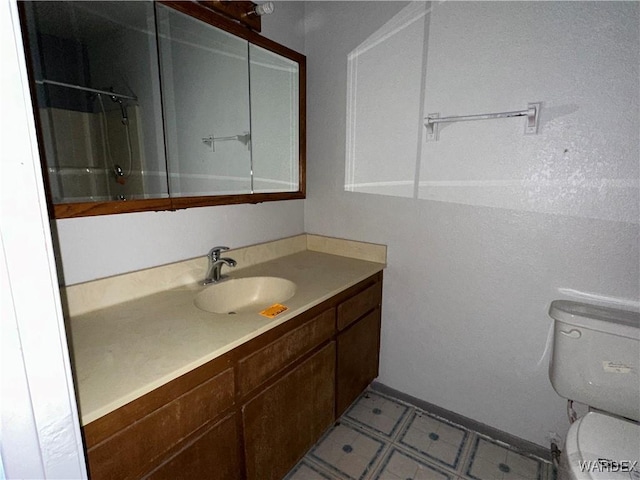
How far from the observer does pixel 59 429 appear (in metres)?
0.50

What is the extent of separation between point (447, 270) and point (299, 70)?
1423 mm

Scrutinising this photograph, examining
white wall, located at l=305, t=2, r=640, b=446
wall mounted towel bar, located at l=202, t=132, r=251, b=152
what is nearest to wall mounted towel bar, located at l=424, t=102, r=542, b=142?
white wall, located at l=305, t=2, r=640, b=446

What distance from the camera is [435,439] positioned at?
1700mm

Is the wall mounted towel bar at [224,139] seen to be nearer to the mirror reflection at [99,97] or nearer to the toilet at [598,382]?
the mirror reflection at [99,97]

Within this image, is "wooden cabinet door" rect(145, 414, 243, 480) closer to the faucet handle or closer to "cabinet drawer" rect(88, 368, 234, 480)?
"cabinet drawer" rect(88, 368, 234, 480)

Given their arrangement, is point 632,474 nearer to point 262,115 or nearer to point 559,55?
point 559,55

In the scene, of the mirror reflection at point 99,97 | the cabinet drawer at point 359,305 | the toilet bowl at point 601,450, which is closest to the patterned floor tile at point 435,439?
the toilet bowl at point 601,450

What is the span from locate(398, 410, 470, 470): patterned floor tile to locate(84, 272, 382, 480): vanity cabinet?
0.35 meters

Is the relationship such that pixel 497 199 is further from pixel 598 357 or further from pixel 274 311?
pixel 274 311

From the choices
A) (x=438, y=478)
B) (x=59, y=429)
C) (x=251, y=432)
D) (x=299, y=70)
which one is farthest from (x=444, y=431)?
(x=299, y=70)

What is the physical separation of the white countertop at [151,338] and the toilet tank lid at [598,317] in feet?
2.91

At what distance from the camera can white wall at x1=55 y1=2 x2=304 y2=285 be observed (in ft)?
3.87

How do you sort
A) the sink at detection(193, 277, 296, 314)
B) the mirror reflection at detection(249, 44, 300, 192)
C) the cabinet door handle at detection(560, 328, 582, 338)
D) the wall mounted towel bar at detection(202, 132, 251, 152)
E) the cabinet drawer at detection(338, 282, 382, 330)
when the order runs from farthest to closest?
the mirror reflection at detection(249, 44, 300, 192) → the wall mounted towel bar at detection(202, 132, 251, 152) → the cabinet drawer at detection(338, 282, 382, 330) → the sink at detection(193, 277, 296, 314) → the cabinet door handle at detection(560, 328, 582, 338)

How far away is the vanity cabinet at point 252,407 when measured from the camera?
0.82 meters
